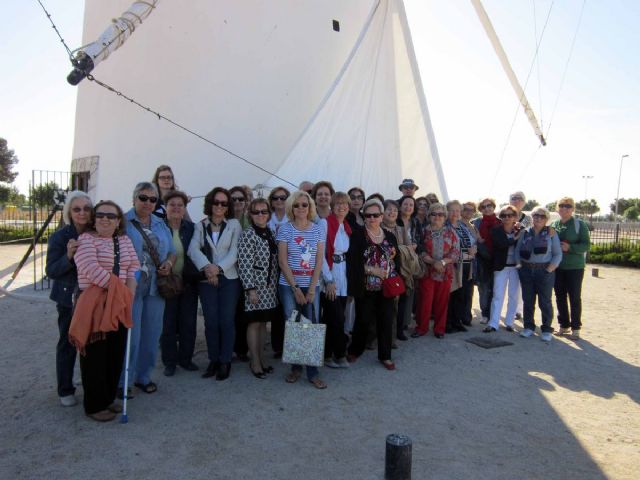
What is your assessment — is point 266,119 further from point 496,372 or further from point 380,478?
point 380,478

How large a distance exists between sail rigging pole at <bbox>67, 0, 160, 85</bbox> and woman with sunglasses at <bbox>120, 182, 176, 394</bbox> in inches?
122

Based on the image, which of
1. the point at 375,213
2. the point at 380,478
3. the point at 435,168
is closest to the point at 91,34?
the point at 435,168

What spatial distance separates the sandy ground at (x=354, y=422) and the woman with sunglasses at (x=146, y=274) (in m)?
0.27

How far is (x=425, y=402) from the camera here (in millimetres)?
3600

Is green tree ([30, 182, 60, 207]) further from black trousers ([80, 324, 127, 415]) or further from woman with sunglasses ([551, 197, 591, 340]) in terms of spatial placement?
woman with sunglasses ([551, 197, 591, 340])

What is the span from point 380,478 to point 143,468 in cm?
135

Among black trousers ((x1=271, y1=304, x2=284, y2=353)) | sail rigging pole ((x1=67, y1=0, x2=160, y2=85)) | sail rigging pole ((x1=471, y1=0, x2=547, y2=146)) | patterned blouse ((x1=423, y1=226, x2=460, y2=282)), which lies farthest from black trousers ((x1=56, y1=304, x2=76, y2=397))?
sail rigging pole ((x1=471, y1=0, x2=547, y2=146))

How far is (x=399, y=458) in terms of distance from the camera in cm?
240

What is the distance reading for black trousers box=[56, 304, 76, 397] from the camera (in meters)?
3.28

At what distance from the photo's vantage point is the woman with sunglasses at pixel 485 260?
606cm

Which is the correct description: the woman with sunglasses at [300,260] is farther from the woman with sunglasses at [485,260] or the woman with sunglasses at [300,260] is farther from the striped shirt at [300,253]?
the woman with sunglasses at [485,260]

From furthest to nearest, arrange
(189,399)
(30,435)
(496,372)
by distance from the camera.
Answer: (496,372) → (189,399) → (30,435)

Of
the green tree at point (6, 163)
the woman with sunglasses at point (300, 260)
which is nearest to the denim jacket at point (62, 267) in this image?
the woman with sunglasses at point (300, 260)

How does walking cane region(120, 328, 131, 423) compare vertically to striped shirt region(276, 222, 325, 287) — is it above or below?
below
